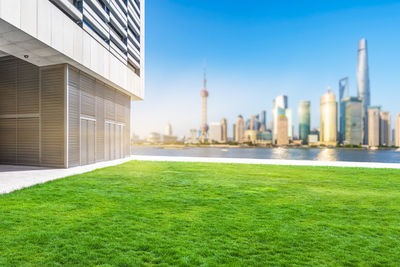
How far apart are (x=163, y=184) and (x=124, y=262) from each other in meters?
4.56

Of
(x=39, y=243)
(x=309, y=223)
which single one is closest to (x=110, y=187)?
(x=39, y=243)

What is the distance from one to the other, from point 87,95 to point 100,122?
204 centimetres

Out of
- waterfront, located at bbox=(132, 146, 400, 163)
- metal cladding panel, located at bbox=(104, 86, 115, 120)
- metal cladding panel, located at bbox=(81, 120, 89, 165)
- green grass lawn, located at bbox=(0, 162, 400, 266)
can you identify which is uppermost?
metal cladding panel, located at bbox=(104, 86, 115, 120)

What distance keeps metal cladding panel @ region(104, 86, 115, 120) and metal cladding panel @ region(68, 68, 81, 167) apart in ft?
9.83

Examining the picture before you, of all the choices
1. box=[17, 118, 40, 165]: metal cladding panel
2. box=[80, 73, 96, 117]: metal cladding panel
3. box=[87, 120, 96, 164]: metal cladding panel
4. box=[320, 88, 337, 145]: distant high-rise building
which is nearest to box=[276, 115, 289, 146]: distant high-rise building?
box=[320, 88, 337, 145]: distant high-rise building

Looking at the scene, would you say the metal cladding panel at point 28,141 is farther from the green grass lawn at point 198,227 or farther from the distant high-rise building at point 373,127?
the distant high-rise building at point 373,127

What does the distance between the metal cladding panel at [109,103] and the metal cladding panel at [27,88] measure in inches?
160

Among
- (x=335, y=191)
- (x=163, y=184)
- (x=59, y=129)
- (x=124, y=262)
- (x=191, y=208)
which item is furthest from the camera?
(x=59, y=129)

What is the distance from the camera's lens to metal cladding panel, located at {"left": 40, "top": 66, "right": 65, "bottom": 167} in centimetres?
1098

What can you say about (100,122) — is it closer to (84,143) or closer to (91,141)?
(91,141)

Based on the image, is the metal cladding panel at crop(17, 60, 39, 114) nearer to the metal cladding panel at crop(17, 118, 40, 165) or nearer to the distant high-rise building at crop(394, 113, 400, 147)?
the metal cladding panel at crop(17, 118, 40, 165)

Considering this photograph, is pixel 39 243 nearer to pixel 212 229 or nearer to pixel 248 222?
pixel 212 229

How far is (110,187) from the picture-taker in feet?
21.8

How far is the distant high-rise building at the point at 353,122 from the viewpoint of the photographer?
519 ft
